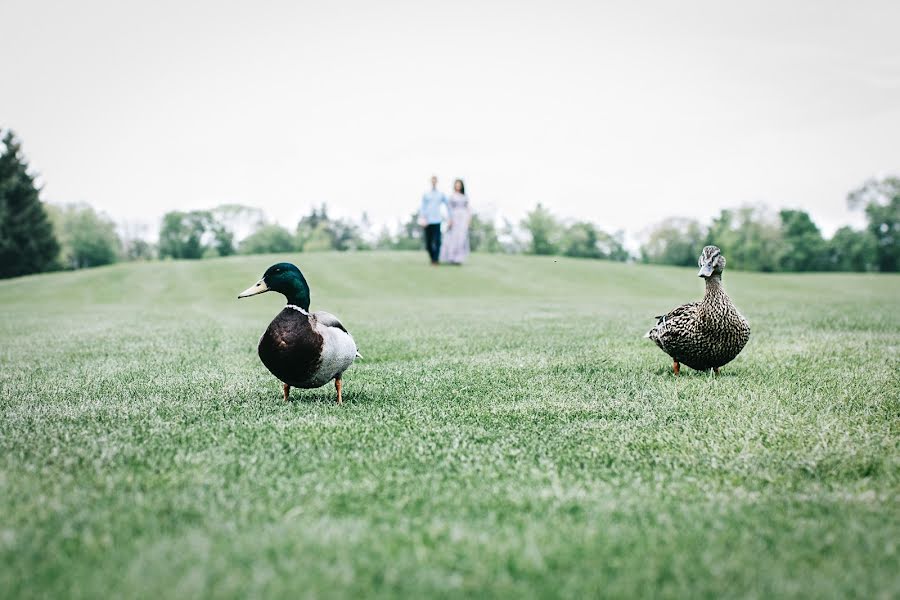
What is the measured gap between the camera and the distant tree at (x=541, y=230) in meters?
104

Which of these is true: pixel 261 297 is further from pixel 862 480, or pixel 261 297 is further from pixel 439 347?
pixel 862 480

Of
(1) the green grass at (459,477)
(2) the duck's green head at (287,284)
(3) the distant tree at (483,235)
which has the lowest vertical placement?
(1) the green grass at (459,477)

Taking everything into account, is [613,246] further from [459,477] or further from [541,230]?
[459,477]

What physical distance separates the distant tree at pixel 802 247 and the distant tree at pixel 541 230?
32527 millimetres

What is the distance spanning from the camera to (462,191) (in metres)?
27.9

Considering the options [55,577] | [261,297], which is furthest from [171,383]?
[261,297]

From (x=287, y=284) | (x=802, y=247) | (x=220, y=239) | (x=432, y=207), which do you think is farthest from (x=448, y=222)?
(x=220, y=239)

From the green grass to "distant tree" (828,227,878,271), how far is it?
280 feet

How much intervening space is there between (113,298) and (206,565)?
26.3 metres

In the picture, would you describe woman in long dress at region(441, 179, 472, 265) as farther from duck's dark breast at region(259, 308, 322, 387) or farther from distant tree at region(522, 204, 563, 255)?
distant tree at region(522, 204, 563, 255)

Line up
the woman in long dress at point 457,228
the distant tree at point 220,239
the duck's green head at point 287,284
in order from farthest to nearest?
the distant tree at point 220,239 < the woman in long dress at point 457,228 < the duck's green head at point 287,284

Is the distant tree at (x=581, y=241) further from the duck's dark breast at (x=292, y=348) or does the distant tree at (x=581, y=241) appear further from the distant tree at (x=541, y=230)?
the duck's dark breast at (x=292, y=348)

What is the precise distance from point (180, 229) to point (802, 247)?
103m

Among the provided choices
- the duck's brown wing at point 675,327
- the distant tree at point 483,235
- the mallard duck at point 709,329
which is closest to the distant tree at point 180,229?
the distant tree at point 483,235
